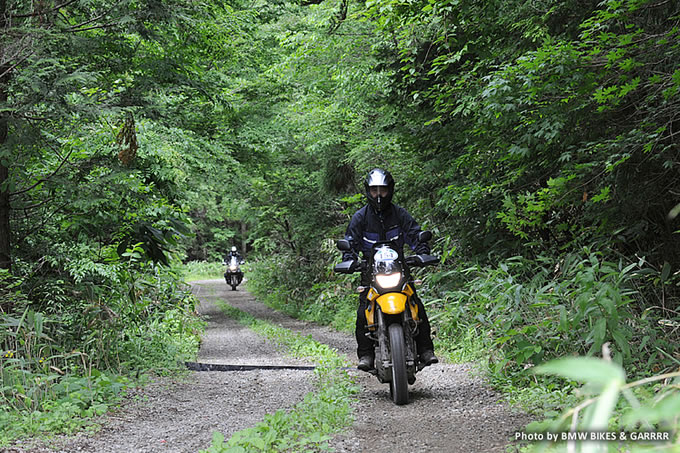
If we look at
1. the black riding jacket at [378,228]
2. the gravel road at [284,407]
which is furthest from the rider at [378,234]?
the gravel road at [284,407]

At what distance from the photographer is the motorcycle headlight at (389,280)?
5574 mm

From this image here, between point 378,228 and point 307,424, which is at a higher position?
point 378,228

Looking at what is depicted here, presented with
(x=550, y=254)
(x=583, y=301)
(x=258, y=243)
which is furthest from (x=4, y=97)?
(x=258, y=243)

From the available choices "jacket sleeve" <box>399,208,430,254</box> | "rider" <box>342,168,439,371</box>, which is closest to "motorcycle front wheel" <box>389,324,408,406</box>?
"rider" <box>342,168,439,371</box>

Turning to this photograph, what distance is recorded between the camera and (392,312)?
5496mm

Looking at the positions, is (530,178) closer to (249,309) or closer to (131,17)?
(131,17)

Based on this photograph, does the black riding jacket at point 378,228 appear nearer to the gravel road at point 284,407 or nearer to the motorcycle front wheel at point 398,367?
the motorcycle front wheel at point 398,367

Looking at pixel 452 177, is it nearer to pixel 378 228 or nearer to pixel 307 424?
pixel 378 228

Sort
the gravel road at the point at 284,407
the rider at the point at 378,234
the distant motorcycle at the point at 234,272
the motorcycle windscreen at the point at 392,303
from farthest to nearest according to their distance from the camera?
the distant motorcycle at the point at 234,272, the rider at the point at 378,234, the motorcycle windscreen at the point at 392,303, the gravel road at the point at 284,407

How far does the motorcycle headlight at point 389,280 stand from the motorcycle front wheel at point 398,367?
425 millimetres

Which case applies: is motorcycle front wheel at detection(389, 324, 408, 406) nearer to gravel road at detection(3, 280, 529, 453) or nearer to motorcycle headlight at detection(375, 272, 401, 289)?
gravel road at detection(3, 280, 529, 453)

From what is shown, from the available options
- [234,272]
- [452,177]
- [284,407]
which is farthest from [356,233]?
[234,272]

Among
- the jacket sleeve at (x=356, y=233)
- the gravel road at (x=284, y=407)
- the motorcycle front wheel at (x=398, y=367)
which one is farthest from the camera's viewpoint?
the jacket sleeve at (x=356, y=233)

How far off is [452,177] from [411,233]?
3.94 metres
